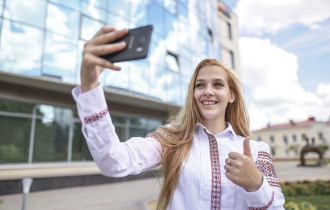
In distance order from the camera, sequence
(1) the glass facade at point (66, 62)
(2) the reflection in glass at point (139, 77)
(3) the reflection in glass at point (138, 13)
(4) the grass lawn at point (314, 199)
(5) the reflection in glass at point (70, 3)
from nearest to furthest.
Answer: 1. (4) the grass lawn at point (314, 199)
2. (1) the glass facade at point (66, 62)
3. (5) the reflection in glass at point (70, 3)
4. (2) the reflection in glass at point (139, 77)
5. (3) the reflection in glass at point (138, 13)

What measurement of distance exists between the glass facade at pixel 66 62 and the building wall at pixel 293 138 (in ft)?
162

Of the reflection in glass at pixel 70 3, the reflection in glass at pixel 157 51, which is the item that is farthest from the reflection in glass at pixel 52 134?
the reflection in glass at pixel 157 51

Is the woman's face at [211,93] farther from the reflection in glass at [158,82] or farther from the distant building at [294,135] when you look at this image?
the distant building at [294,135]

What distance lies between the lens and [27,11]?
943cm

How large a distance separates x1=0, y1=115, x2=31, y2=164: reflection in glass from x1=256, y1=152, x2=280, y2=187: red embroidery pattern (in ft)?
35.5

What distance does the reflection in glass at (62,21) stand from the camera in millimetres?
9977

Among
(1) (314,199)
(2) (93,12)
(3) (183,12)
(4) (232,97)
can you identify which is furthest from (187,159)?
(3) (183,12)

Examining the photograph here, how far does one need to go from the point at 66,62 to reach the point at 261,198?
1040 centimetres

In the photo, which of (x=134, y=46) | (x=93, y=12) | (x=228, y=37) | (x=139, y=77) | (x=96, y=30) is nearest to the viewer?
(x=134, y=46)

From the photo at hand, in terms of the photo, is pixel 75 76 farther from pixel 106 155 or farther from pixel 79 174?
pixel 106 155

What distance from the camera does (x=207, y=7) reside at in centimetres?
1936

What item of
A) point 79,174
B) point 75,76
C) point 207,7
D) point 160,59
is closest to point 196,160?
point 75,76

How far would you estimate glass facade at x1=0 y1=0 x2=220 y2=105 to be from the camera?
9172 mm

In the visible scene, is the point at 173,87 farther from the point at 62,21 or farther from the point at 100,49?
the point at 100,49
